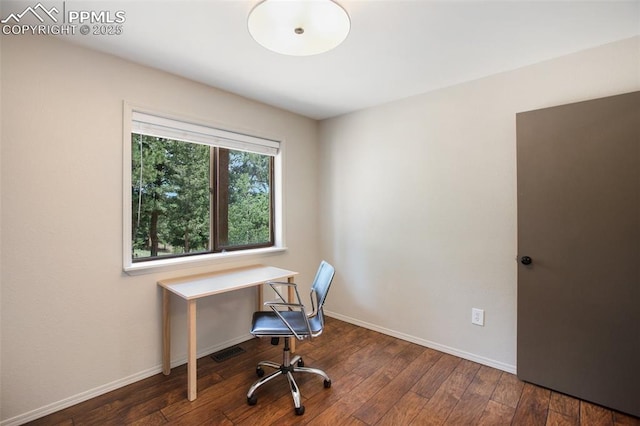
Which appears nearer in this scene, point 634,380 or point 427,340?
point 634,380

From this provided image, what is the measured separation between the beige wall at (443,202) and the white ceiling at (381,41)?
0.69 feet

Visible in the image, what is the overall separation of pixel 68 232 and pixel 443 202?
2892 mm

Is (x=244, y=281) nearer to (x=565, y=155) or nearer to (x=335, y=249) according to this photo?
(x=335, y=249)

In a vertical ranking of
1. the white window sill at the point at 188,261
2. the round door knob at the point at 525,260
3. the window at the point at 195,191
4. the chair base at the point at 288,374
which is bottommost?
the chair base at the point at 288,374

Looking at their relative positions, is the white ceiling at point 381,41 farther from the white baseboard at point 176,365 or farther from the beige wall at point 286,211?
the white baseboard at point 176,365

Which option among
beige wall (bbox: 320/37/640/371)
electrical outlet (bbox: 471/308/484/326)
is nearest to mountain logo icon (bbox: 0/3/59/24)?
beige wall (bbox: 320/37/640/371)

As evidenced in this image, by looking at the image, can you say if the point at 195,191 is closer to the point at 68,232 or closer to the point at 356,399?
the point at 68,232

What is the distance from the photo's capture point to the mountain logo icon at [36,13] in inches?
62.2

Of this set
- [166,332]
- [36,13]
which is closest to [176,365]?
[166,332]

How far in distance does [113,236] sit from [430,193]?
2.64 metres

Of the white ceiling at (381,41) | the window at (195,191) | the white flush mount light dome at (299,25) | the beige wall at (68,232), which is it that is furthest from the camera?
the window at (195,191)

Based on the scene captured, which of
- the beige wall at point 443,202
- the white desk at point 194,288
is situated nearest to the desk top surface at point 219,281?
the white desk at point 194,288

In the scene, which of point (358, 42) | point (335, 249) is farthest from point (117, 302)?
point (358, 42)

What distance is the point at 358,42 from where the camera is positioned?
1.89 metres
